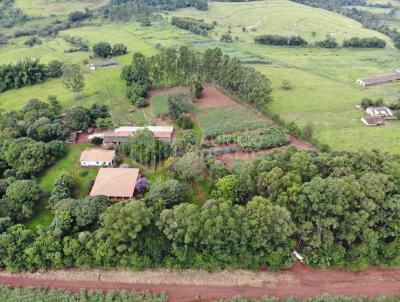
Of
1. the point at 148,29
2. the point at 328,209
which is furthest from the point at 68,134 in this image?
the point at 148,29

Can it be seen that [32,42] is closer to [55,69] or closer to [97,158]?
[55,69]

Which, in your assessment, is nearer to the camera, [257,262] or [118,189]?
[257,262]

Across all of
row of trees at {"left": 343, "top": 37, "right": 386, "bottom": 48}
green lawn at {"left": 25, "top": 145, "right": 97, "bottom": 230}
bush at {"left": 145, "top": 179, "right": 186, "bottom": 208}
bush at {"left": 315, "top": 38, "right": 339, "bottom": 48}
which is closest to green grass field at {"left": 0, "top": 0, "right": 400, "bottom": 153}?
row of trees at {"left": 343, "top": 37, "right": 386, "bottom": 48}

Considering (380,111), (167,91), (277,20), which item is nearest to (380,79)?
(380,111)

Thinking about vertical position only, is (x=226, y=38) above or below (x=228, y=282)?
above

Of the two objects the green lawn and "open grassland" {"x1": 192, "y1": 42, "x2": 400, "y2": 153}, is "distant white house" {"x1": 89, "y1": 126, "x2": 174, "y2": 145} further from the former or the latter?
"open grassland" {"x1": 192, "y1": 42, "x2": 400, "y2": 153}

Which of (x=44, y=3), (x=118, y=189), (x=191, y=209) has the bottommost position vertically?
(x=118, y=189)

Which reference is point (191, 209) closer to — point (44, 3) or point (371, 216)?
point (371, 216)
